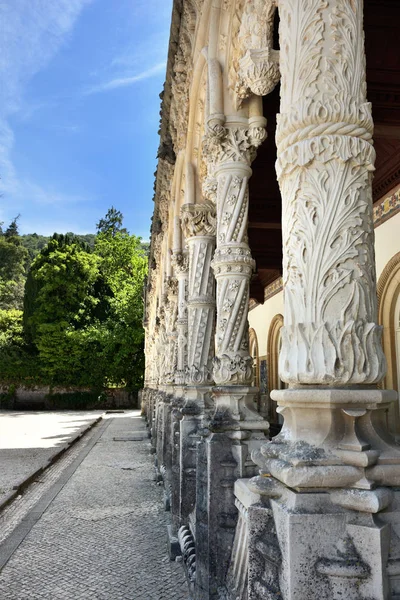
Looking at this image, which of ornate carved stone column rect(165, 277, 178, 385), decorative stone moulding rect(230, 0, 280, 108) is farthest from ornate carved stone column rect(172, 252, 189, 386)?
decorative stone moulding rect(230, 0, 280, 108)

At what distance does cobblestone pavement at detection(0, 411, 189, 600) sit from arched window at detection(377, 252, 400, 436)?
4.08 metres

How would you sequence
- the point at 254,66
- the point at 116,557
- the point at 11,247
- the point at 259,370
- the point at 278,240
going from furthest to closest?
the point at 11,247
the point at 259,370
the point at 278,240
the point at 116,557
the point at 254,66

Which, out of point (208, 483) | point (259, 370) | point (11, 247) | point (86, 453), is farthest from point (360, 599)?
point (11, 247)

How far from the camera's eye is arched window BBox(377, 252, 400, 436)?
8.37 meters

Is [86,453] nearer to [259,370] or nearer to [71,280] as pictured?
[259,370]

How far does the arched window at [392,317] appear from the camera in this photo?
837 cm

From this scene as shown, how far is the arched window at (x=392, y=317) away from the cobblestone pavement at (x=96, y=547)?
13.4ft

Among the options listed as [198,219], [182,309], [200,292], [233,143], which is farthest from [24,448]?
[233,143]

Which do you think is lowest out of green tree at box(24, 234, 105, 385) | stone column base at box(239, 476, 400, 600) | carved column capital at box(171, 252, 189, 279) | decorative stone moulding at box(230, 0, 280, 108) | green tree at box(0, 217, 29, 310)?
stone column base at box(239, 476, 400, 600)

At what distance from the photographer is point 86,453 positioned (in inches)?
494

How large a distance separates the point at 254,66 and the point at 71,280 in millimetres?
33550

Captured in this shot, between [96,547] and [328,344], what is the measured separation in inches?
170

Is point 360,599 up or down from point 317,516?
down

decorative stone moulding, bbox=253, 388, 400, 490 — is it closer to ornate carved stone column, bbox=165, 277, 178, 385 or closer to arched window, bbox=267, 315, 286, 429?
ornate carved stone column, bbox=165, 277, 178, 385
